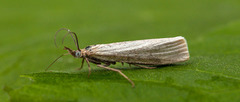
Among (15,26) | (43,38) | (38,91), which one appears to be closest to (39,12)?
(15,26)

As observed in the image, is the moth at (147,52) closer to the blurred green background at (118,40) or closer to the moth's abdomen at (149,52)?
the moth's abdomen at (149,52)

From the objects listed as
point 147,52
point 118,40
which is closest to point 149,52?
point 147,52

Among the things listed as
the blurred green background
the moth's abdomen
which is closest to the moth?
the moth's abdomen

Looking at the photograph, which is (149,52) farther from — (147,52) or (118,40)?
(118,40)

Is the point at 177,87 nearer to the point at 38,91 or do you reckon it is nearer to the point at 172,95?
the point at 172,95

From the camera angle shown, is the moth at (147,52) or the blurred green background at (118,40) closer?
the blurred green background at (118,40)

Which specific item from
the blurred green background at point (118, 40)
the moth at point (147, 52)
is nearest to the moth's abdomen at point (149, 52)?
the moth at point (147, 52)
